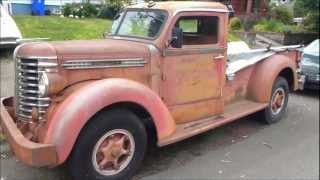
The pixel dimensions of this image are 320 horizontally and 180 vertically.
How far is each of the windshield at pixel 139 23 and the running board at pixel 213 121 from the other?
3.84 feet

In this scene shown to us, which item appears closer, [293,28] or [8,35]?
[8,35]

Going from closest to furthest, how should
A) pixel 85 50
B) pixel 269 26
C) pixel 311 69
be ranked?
1. pixel 85 50
2. pixel 311 69
3. pixel 269 26

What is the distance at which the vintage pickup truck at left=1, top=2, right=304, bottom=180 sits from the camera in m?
4.14

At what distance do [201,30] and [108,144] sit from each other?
2049mm

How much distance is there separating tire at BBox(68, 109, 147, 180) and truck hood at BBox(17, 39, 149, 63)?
624 mm

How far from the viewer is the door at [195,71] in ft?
16.9

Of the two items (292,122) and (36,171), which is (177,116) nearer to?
(36,171)

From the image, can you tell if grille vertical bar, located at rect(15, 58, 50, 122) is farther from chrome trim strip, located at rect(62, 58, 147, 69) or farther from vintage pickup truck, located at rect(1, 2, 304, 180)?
chrome trim strip, located at rect(62, 58, 147, 69)

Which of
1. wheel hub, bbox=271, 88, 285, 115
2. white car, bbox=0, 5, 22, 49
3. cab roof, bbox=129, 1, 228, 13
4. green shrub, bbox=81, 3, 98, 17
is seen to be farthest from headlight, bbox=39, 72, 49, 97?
green shrub, bbox=81, 3, 98, 17

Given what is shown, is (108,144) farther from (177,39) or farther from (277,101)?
(277,101)

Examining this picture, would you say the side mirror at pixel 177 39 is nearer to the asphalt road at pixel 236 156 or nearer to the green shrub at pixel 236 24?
the asphalt road at pixel 236 156

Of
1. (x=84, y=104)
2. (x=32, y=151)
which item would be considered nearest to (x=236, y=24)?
(x=84, y=104)

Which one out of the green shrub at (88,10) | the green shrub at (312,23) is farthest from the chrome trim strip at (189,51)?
the green shrub at (312,23)

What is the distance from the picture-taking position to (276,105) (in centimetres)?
701
